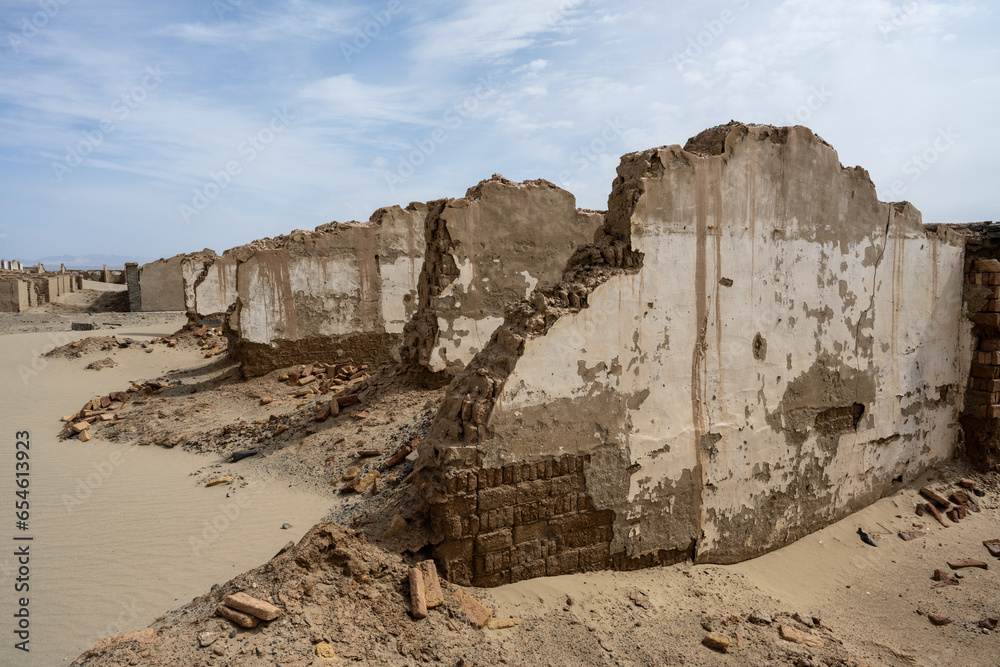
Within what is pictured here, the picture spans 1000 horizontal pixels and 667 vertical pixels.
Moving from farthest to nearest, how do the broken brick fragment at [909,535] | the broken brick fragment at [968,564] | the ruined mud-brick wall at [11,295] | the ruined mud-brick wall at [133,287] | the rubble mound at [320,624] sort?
the ruined mud-brick wall at [133,287], the ruined mud-brick wall at [11,295], the broken brick fragment at [909,535], the broken brick fragment at [968,564], the rubble mound at [320,624]

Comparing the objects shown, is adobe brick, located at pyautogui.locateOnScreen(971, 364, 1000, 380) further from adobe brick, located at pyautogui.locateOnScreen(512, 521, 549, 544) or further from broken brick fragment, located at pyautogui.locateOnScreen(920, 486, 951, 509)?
adobe brick, located at pyautogui.locateOnScreen(512, 521, 549, 544)

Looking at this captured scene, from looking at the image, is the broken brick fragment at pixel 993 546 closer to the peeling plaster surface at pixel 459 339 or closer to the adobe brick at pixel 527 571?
the adobe brick at pixel 527 571

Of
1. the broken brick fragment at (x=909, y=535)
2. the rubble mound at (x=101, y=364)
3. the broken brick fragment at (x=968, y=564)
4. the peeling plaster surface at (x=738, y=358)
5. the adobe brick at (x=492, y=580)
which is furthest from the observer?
the rubble mound at (x=101, y=364)

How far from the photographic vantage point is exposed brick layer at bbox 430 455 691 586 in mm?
3656

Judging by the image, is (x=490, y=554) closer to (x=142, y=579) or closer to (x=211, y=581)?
(x=211, y=581)

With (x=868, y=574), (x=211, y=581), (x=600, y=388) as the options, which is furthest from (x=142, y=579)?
(x=868, y=574)

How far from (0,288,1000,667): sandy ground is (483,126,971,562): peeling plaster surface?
40cm

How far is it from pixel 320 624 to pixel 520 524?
1295 mm

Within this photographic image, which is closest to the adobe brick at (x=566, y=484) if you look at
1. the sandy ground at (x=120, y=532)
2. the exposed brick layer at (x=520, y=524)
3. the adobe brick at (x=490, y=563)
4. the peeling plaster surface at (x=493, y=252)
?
the exposed brick layer at (x=520, y=524)

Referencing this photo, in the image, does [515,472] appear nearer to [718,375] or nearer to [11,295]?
[718,375]

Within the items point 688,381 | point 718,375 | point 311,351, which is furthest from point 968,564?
point 311,351

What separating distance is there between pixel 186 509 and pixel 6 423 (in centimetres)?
573

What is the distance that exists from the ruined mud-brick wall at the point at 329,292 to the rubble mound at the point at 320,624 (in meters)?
7.29

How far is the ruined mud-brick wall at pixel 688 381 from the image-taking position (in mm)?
3777
